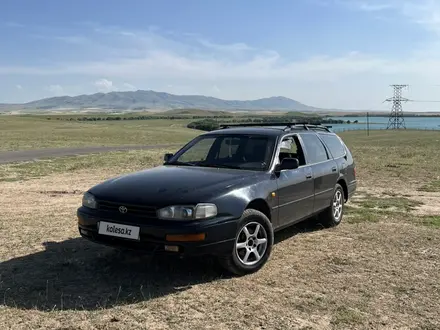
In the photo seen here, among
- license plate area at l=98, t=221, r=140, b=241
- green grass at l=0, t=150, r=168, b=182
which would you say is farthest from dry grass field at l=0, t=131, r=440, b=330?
green grass at l=0, t=150, r=168, b=182

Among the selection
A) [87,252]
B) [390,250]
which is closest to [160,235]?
[87,252]

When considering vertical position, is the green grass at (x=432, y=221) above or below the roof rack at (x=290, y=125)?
below

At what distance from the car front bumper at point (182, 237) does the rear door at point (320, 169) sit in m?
2.29

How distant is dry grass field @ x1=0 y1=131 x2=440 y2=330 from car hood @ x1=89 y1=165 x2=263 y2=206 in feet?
2.90

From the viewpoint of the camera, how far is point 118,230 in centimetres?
467

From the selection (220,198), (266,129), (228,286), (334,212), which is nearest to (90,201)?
(220,198)

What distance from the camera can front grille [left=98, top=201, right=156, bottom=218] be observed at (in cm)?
455

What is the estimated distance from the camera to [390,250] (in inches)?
235

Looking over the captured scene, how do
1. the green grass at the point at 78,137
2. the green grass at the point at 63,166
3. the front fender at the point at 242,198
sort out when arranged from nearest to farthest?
1. the front fender at the point at 242,198
2. the green grass at the point at 63,166
3. the green grass at the point at 78,137

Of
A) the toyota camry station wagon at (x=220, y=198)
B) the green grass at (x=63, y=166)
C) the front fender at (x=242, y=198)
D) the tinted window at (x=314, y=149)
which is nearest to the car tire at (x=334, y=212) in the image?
the toyota camry station wagon at (x=220, y=198)

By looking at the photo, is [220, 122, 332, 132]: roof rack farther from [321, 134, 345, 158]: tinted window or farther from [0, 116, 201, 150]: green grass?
[0, 116, 201, 150]: green grass

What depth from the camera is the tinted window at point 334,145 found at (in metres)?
7.52

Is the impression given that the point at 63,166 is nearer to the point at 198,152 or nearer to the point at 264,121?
the point at 264,121

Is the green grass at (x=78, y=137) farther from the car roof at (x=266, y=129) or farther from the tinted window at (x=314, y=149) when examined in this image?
the tinted window at (x=314, y=149)
